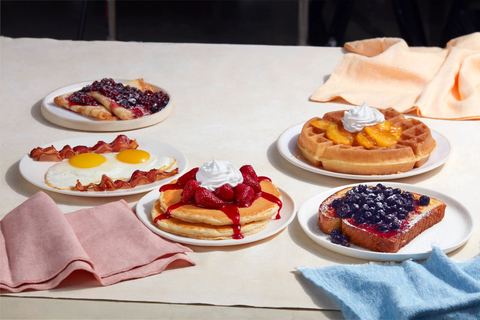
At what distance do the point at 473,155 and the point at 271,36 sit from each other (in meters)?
6.64

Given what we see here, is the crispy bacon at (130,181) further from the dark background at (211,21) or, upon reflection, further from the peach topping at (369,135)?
the dark background at (211,21)

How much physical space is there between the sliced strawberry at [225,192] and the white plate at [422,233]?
0.27m

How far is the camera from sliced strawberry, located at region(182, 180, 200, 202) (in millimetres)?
1885

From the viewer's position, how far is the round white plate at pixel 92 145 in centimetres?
214

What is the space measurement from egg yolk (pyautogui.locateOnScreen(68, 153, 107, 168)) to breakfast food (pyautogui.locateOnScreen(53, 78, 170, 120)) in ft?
2.00

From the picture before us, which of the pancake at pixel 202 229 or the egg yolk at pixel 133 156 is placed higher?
the pancake at pixel 202 229

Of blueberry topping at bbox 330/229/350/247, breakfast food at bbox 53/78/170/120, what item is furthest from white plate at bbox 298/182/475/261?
breakfast food at bbox 53/78/170/120

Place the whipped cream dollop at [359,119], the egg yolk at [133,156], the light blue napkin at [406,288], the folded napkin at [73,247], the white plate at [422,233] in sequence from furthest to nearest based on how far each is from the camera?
the whipped cream dollop at [359,119] → the egg yolk at [133,156] → the white plate at [422,233] → the folded napkin at [73,247] → the light blue napkin at [406,288]

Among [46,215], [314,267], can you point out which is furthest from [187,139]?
[314,267]

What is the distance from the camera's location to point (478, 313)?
1.51m

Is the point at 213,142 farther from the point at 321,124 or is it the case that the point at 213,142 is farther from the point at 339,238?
the point at 339,238

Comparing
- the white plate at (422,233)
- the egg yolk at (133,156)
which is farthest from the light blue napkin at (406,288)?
the egg yolk at (133,156)

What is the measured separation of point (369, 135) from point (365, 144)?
69 mm

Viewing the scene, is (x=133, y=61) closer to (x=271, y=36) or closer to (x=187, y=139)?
(x=187, y=139)
